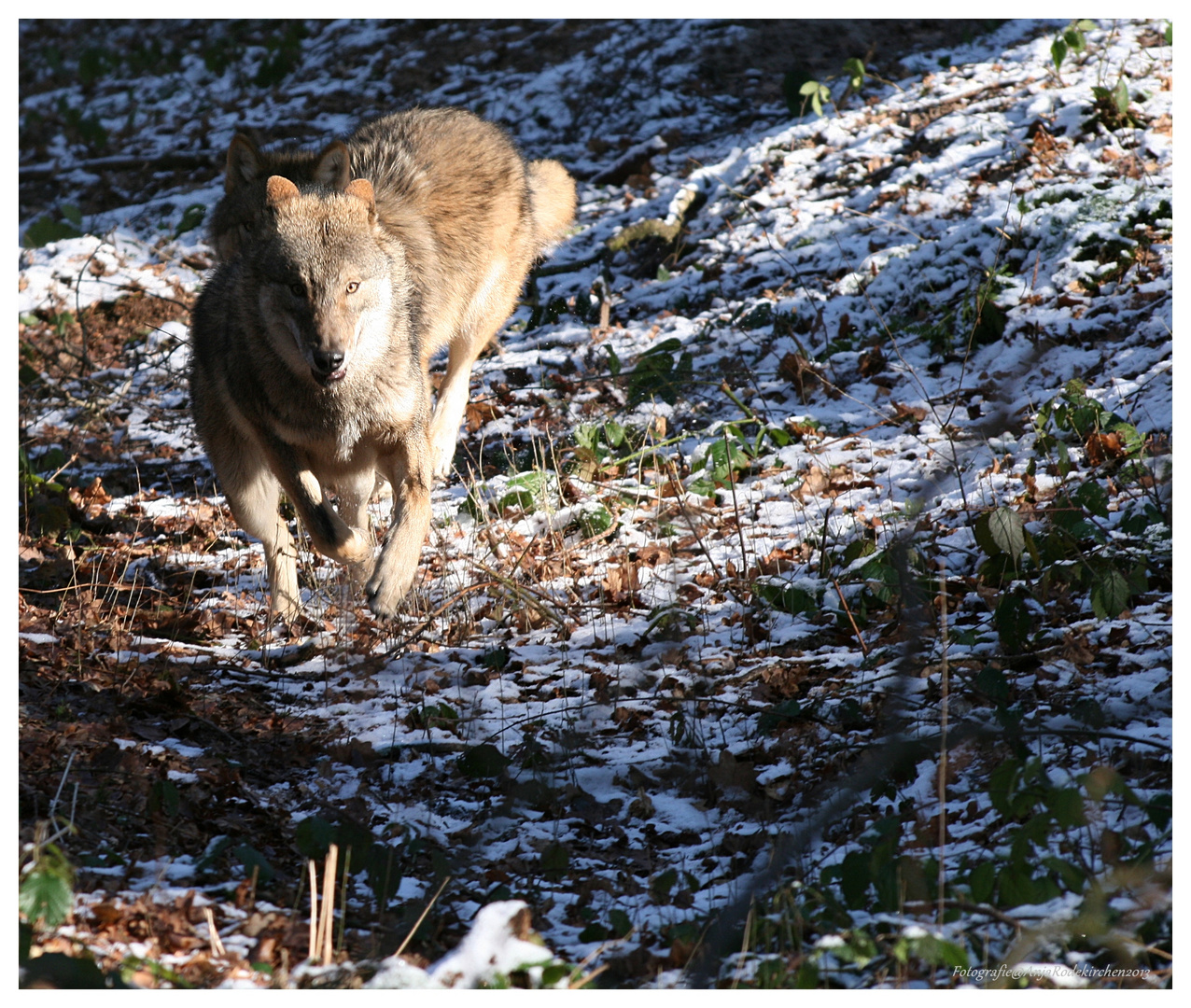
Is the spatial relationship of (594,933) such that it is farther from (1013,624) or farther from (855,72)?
(855,72)

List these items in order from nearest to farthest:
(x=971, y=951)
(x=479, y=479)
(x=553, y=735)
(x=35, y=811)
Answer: (x=971, y=951)
(x=35, y=811)
(x=553, y=735)
(x=479, y=479)

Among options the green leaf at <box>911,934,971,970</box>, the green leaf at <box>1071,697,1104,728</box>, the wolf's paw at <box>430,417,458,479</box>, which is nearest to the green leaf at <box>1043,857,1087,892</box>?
the green leaf at <box>911,934,971,970</box>

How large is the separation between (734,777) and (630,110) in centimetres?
1062

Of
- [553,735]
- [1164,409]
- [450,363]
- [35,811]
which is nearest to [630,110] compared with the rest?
[450,363]

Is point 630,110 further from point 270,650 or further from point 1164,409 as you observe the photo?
point 270,650

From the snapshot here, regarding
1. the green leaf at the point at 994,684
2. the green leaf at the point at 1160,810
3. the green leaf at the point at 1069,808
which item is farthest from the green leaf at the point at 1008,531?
the green leaf at the point at 1069,808

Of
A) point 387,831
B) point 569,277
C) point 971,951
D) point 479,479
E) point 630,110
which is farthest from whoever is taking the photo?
point 630,110

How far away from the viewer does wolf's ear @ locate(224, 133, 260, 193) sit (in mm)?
7039

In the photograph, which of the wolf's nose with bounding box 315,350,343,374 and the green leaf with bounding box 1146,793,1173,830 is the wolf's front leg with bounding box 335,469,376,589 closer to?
the wolf's nose with bounding box 315,350,343,374

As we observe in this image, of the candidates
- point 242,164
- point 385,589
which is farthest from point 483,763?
point 242,164

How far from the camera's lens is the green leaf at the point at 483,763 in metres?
4.28

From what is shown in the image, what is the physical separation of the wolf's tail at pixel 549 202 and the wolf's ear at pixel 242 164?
6.53 feet

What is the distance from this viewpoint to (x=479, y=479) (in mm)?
7512

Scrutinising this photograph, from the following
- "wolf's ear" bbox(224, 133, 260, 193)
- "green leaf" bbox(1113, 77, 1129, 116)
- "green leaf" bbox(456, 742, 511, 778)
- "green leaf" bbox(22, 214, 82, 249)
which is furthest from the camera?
"green leaf" bbox(22, 214, 82, 249)
